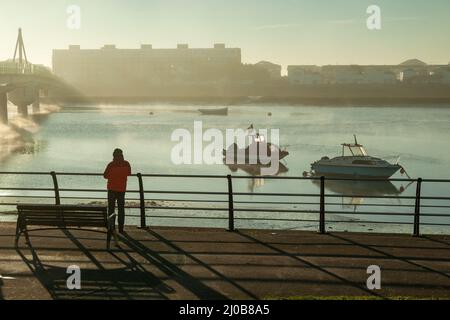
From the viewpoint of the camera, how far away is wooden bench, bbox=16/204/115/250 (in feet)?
39.5

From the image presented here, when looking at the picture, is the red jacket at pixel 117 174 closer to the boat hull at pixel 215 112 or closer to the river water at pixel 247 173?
the river water at pixel 247 173

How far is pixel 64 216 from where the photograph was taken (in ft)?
40.0

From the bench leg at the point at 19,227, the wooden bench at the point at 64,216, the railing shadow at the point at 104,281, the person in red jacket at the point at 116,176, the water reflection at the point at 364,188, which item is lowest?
the water reflection at the point at 364,188

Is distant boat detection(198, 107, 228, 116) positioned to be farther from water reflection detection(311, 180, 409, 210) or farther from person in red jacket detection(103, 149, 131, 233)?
person in red jacket detection(103, 149, 131, 233)

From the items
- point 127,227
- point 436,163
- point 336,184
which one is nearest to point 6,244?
point 127,227

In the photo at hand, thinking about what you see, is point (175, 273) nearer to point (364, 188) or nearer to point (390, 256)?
point (390, 256)

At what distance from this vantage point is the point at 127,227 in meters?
14.5

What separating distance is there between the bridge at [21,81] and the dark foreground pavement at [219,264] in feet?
266

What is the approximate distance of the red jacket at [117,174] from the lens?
13555mm

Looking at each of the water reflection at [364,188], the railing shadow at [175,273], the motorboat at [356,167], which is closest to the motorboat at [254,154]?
the motorboat at [356,167]

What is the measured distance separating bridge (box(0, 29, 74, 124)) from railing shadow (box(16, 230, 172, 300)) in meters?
82.3

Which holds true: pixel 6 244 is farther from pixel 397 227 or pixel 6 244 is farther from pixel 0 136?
pixel 0 136

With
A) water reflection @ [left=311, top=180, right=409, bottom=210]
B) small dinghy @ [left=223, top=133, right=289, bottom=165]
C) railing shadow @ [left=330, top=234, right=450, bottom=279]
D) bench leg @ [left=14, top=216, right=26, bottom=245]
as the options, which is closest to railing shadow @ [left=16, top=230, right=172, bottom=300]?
bench leg @ [left=14, top=216, right=26, bottom=245]
